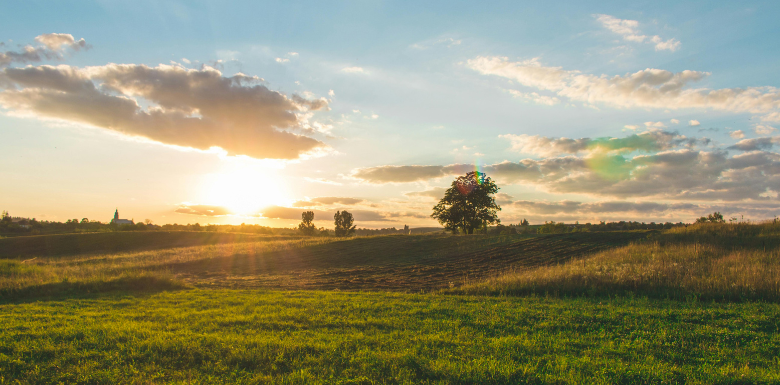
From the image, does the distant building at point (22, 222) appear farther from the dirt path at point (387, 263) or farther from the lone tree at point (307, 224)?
the dirt path at point (387, 263)

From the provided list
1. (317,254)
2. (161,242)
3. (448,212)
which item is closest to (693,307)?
(317,254)

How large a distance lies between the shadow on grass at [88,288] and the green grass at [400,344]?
186 inches

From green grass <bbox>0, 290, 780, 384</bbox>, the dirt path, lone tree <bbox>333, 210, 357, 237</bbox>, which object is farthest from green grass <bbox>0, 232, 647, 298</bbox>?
lone tree <bbox>333, 210, 357, 237</bbox>

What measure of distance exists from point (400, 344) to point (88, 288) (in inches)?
687

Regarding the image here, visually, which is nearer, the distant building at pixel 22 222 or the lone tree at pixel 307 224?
the distant building at pixel 22 222

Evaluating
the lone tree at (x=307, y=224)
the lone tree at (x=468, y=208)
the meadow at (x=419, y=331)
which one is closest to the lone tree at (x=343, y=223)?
the lone tree at (x=307, y=224)

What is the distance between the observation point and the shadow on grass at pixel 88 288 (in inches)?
619

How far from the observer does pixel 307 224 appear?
332 ft

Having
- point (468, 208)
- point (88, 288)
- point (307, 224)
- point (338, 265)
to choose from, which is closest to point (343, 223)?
point (307, 224)

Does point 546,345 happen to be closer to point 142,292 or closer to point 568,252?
point 142,292

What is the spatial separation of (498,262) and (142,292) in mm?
24132

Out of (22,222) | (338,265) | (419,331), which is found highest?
(22,222)

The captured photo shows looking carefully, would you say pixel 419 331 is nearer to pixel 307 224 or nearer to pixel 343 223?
pixel 343 223

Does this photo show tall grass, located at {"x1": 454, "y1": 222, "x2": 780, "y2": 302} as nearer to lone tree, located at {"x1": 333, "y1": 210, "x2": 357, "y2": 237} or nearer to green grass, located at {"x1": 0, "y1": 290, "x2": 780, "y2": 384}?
green grass, located at {"x1": 0, "y1": 290, "x2": 780, "y2": 384}
